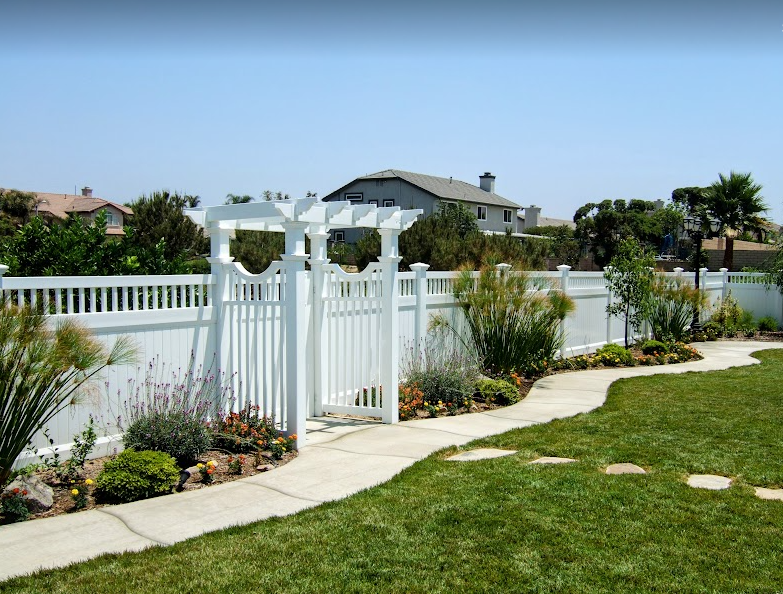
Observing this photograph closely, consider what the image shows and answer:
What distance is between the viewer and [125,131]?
68.2 feet

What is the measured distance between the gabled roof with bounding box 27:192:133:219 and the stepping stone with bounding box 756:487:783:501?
59.3 metres

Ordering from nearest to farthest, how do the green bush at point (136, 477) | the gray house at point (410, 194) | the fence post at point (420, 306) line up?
the green bush at point (136, 477)
the fence post at point (420, 306)
the gray house at point (410, 194)

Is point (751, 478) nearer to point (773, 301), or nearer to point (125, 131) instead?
point (773, 301)

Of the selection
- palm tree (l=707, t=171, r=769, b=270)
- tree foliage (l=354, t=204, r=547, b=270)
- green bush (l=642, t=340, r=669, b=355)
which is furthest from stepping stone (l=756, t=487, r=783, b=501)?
palm tree (l=707, t=171, r=769, b=270)

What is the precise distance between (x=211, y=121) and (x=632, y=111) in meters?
9.40

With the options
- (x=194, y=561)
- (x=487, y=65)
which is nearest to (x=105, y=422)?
(x=194, y=561)

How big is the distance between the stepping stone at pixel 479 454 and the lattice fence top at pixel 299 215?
286 cm

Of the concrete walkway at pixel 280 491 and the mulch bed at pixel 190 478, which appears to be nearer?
the concrete walkway at pixel 280 491

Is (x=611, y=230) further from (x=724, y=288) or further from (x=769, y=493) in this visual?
(x=769, y=493)

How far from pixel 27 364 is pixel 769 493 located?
562 cm

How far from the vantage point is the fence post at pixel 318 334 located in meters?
9.20

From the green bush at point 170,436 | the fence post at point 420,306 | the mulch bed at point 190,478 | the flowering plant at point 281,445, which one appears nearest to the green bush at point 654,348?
the fence post at point 420,306

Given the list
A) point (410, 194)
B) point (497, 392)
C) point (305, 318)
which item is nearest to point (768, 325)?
point (497, 392)

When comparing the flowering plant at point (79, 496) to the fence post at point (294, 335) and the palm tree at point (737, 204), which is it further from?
the palm tree at point (737, 204)
